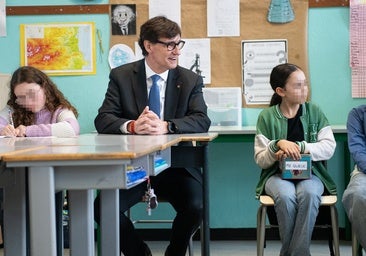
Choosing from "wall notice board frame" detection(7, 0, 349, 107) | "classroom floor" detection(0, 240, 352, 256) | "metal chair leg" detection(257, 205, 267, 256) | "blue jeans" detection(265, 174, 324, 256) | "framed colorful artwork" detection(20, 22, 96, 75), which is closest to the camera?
"blue jeans" detection(265, 174, 324, 256)

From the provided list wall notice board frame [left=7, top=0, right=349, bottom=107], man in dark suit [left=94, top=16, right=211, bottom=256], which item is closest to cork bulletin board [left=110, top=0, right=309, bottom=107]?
wall notice board frame [left=7, top=0, right=349, bottom=107]

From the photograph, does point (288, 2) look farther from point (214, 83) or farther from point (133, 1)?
point (133, 1)

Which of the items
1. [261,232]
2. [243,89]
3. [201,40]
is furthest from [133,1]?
[261,232]

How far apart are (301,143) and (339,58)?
4.08 ft

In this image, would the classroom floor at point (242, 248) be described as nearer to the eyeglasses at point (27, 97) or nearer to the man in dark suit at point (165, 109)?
the man in dark suit at point (165, 109)

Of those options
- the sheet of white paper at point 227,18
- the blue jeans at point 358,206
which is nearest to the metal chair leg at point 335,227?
the blue jeans at point 358,206

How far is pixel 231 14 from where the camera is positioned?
14.0ft

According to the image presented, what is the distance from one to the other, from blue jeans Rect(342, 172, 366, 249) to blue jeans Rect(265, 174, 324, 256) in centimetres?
15

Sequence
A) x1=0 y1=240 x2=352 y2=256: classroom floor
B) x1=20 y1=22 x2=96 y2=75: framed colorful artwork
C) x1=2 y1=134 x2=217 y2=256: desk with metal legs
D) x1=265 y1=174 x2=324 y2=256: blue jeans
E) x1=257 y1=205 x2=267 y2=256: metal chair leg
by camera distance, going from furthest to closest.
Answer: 1. x1=20 y1=22 x2=96 y2=75: framed colorful artwork
2. x1=0 y1=240 x2=352 y2=256: classroom floor
3. x1=257 y1=205 x2=267 y2=256: metal chair leg
4. x1=265 y1=174 x2=324 y2=256: blue jeans
5. x1=2 y1=134 x2=217 y2=256: desk with metal legs

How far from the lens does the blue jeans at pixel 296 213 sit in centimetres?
306

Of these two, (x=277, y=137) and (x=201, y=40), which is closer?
(x=277, y=137)

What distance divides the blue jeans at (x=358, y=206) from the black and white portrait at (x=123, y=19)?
1.92 metres

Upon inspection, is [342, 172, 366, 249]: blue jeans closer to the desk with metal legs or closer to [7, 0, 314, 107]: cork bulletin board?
[7, 0, 314, 107]: cork bulletin board

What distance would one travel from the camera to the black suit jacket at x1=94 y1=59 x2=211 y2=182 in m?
3.18
